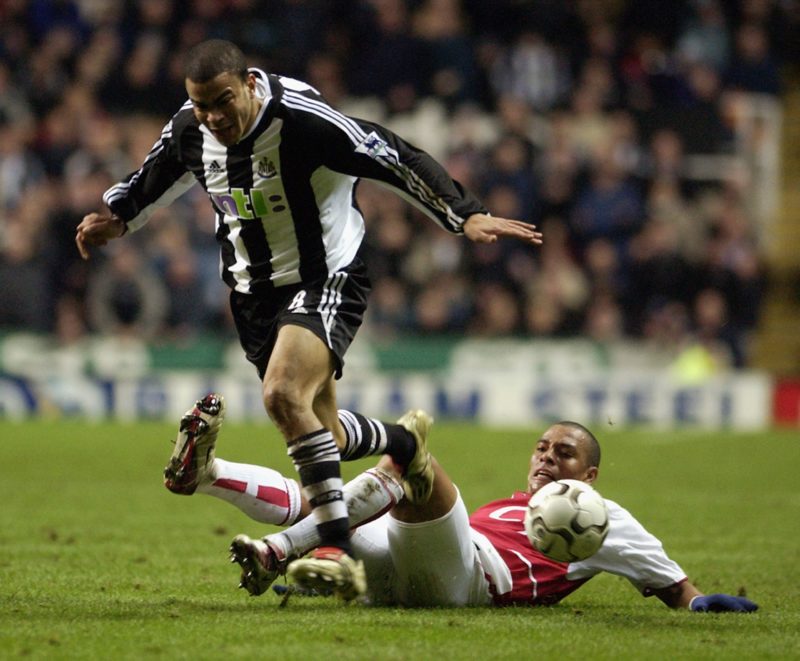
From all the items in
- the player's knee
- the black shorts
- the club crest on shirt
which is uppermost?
the club crest on shirt

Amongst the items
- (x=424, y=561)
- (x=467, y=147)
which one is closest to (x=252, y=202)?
(x=424, y=561)

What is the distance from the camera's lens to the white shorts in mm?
5738

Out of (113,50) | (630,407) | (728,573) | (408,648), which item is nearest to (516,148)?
(630,407)

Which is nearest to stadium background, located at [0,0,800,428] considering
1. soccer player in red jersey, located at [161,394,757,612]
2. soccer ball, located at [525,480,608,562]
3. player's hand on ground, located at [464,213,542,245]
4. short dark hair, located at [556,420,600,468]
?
short dark hair, located at [556,420,600,468]

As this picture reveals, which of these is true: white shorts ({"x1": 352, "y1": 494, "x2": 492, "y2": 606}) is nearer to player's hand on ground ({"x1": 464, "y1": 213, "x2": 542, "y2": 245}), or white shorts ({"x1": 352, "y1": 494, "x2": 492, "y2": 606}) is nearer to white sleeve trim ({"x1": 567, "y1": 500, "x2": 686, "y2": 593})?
white sleeve trim ({"x1": 567, "y1": 500, "x2": 686, "y2": 593})

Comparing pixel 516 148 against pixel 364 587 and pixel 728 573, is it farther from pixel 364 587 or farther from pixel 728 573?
pixel 364 587

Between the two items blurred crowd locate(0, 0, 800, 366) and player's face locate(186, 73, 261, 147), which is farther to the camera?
blurred crowd locate(0, 0, 800, 366)

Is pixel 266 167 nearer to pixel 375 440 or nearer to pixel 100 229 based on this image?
pixel 100 229

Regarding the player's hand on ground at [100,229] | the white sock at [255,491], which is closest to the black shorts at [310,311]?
the white sock at [255,491]

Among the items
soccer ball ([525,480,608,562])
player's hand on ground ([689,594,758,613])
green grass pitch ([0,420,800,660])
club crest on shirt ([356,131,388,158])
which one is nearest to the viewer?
green grass pitch ([0,420,800,660])

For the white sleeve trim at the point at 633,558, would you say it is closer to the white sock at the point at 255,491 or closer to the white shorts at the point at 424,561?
the white shorts at the point at 424,561

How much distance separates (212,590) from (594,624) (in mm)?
1720

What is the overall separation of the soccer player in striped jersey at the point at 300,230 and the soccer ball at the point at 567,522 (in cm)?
46

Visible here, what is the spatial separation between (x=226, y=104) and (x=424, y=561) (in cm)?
194
